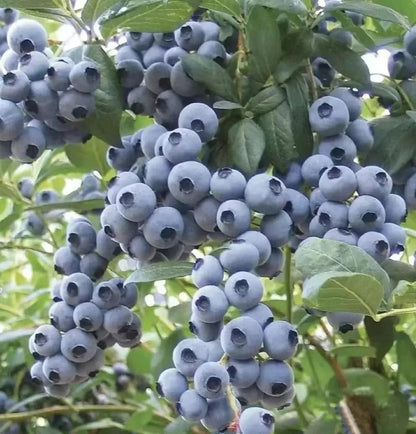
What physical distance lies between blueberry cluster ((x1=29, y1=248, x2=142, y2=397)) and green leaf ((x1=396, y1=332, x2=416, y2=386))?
342mm

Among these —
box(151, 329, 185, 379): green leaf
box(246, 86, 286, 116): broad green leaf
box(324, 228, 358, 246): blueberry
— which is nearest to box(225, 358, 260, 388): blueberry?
box(324, 228, 358, 246): blueberry

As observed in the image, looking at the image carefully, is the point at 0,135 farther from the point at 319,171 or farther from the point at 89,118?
the point at 319,171

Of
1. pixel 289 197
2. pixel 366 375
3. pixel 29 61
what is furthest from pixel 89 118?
pixel 366 375

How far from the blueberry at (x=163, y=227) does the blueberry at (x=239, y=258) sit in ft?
0.18

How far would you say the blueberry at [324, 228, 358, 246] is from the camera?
55 cm

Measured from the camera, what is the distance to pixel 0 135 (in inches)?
24.3

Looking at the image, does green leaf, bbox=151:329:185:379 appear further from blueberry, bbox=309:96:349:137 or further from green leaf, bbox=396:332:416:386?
blueberry, bbox=309:96:349:137

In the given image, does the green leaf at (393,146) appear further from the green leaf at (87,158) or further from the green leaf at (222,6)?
the green leaf at (87,158)

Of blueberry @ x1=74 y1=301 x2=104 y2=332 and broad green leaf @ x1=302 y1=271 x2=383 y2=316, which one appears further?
blueberry @ x1=74 y1=301 x2=104 y2=332

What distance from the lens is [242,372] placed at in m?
0.51

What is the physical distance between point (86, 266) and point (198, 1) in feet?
0.78

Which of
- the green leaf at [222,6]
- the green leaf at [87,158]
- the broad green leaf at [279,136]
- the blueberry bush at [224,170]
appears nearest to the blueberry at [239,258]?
the blueberry bush at [224,170]

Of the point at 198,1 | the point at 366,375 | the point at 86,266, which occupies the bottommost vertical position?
the point at 366,375

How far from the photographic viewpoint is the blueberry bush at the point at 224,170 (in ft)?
1.72
